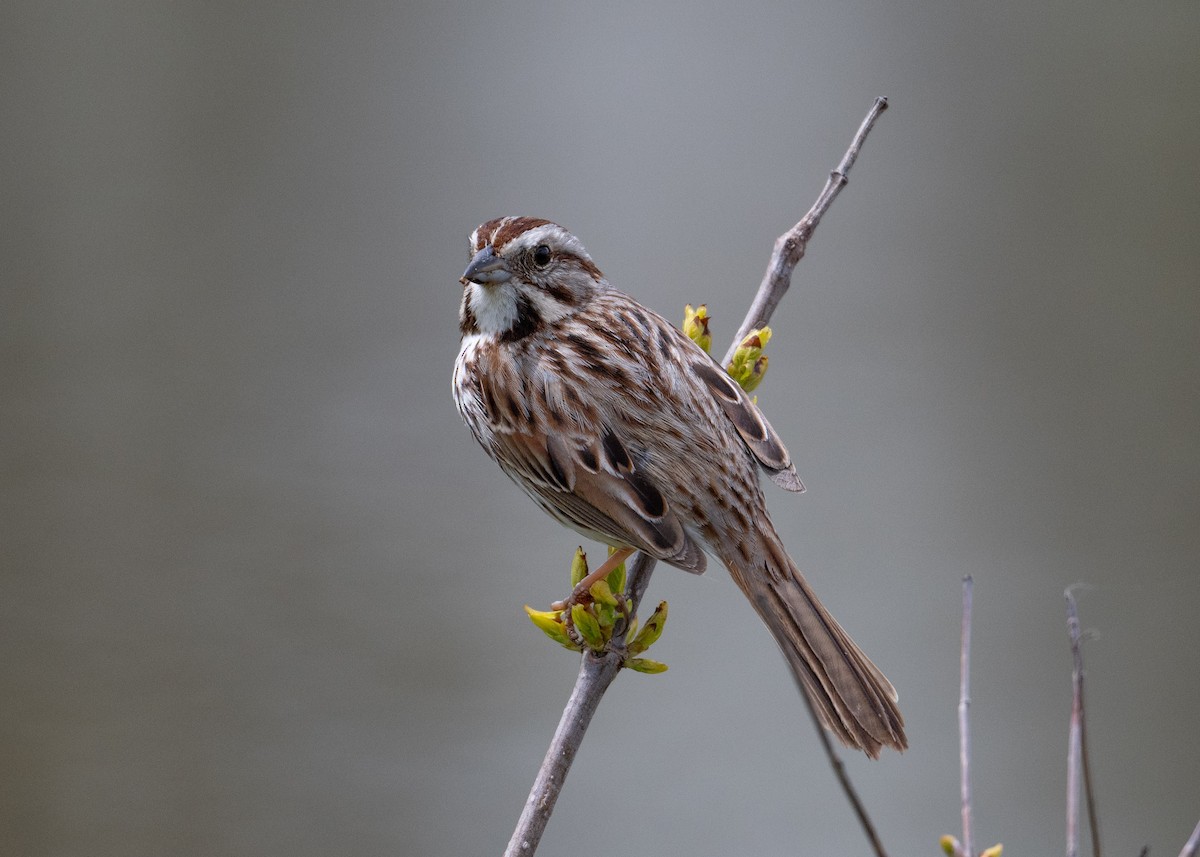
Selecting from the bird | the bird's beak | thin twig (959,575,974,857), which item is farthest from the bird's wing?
thin twig (959,575,974,857)

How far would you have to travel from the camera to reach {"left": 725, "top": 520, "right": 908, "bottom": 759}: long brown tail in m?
2.06

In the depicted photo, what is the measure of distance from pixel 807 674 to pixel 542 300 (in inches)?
34.4

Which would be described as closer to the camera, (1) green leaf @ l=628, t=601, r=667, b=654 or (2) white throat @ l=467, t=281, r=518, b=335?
(1) green leaf @ l=628, t=601, r=667, b=654

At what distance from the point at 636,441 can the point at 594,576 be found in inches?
11.2

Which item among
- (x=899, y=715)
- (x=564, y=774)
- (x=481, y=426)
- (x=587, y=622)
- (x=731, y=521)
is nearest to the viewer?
(x=564, y=774)

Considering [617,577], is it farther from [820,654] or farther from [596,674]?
[820,654]

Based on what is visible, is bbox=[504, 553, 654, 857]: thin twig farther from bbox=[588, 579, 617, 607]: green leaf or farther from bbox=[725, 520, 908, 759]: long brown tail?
bbox=[725, 520, 908, 759]: long brown tail

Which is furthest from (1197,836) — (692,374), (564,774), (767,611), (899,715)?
(692,374)

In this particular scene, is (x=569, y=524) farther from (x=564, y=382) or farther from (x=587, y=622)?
(x=587, y=622)

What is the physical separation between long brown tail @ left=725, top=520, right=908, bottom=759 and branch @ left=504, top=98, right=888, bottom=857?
0.70 ft

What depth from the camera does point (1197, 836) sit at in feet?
3.40

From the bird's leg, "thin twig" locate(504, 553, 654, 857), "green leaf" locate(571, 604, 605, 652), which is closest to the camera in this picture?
"thin twig" locate(504, 553, 654, 857)

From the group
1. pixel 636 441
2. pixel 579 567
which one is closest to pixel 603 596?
pixel 579 567

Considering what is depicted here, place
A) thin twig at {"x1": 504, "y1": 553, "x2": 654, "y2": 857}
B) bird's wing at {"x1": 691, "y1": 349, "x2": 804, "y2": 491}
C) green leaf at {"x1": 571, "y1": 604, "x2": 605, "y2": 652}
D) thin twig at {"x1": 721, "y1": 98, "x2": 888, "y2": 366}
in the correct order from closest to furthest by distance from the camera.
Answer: thin twig at {"x1": 504, "y1": 553, "x2": 654, "y2": 857} → green leaf at {"x1": 571, "y1": 604, "x2": 605, "y2": 652} → thin twig at {"x1": 721, "y1": 98, "x2": 888, "y2": 366} → bird's wing at {"x1": 691, "y1": 349, "x2": 804, "y2": 491}
